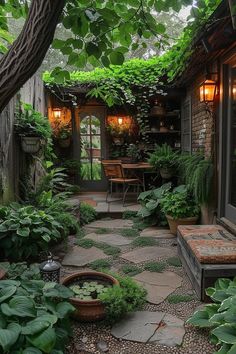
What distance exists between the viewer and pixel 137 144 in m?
7.73

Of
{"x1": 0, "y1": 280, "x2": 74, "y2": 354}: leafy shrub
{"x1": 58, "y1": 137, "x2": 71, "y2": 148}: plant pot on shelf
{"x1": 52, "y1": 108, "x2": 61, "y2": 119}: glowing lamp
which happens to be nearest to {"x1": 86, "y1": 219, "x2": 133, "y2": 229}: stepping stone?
{"x1": 58, "y1": 137, "x2": 71, "y2": 148}: plant pot on shelf

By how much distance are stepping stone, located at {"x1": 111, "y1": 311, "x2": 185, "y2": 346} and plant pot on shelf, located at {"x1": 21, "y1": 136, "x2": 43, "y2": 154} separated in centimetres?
265

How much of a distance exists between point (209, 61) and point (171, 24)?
34.9 feet

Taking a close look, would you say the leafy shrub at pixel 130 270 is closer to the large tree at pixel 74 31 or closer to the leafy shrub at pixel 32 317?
the leafy shrub at pixel 32 317

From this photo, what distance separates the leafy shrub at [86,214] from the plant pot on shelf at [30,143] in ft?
4.93

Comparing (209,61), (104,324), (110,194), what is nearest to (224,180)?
(209,61)

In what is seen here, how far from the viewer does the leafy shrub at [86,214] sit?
533cm

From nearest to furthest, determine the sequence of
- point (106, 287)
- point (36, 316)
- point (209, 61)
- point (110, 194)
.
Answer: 1. point (36, 316)
2. point (106, 287)
3. point (209, 61)
4. point (110, 194)

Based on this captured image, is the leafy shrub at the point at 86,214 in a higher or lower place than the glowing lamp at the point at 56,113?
lower

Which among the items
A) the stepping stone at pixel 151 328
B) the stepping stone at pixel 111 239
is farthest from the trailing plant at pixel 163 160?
the stepping stone at pixel 151 328

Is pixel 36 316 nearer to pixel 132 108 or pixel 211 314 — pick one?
pixel 211 314

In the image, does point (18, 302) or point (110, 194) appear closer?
point (18, 302)

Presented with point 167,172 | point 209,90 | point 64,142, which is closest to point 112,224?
point 167,172

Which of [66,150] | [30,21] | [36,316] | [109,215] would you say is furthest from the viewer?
[66,150]
